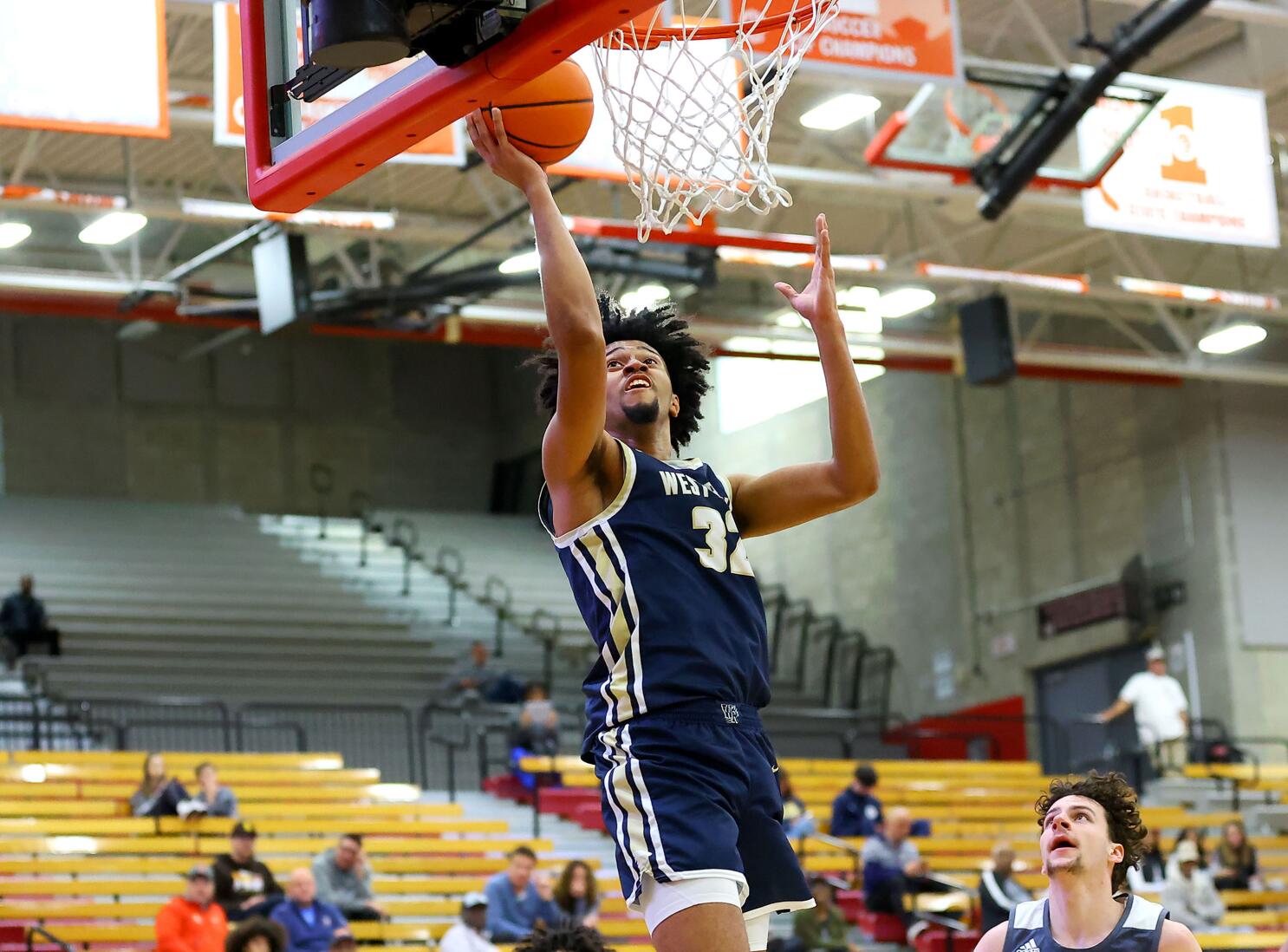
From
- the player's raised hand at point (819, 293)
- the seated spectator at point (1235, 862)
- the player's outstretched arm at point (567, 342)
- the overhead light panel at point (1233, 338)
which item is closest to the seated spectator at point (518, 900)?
the seated spectator at point (1235, 862)

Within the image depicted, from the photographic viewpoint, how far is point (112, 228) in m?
16.3

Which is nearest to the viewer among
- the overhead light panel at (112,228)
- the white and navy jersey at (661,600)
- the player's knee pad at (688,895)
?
the player's knee pad at (688,895)

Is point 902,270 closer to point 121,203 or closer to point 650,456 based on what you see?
point 121,203

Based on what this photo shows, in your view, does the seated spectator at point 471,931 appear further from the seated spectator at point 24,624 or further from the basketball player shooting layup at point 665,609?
the seated spectator at point 24,624

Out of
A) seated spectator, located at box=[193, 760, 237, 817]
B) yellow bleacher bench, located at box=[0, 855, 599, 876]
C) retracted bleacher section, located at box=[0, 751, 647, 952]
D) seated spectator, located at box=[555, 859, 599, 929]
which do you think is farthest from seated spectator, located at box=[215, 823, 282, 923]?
seated spectator, located at box=[555, 859, 599, 929]

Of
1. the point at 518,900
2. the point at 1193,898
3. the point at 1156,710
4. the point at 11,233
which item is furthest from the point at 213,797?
the point at 1156,710

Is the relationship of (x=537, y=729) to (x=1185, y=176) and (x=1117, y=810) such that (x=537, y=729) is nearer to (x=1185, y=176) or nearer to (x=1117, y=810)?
(x=1185, y=176)

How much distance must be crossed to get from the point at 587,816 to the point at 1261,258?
30.2 ft

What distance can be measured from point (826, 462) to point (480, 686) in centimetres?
1629

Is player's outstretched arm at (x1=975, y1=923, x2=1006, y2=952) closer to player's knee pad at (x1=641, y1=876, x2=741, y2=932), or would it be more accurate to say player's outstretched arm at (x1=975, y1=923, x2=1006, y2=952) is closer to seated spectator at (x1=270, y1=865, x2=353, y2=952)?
player's knee pad at (x1=641, y1=876, x2=741, y2=932)

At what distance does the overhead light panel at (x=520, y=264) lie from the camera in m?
16.2

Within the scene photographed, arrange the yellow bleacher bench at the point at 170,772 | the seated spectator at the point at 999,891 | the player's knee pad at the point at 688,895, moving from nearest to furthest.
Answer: the player's knee pad at the point at 688,895
the seated spectator at the point at 999,891
the yellow bleacher bench at the point at 170,772

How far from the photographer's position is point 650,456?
4.11 metres

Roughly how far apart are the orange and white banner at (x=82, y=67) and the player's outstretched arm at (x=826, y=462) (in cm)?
694
